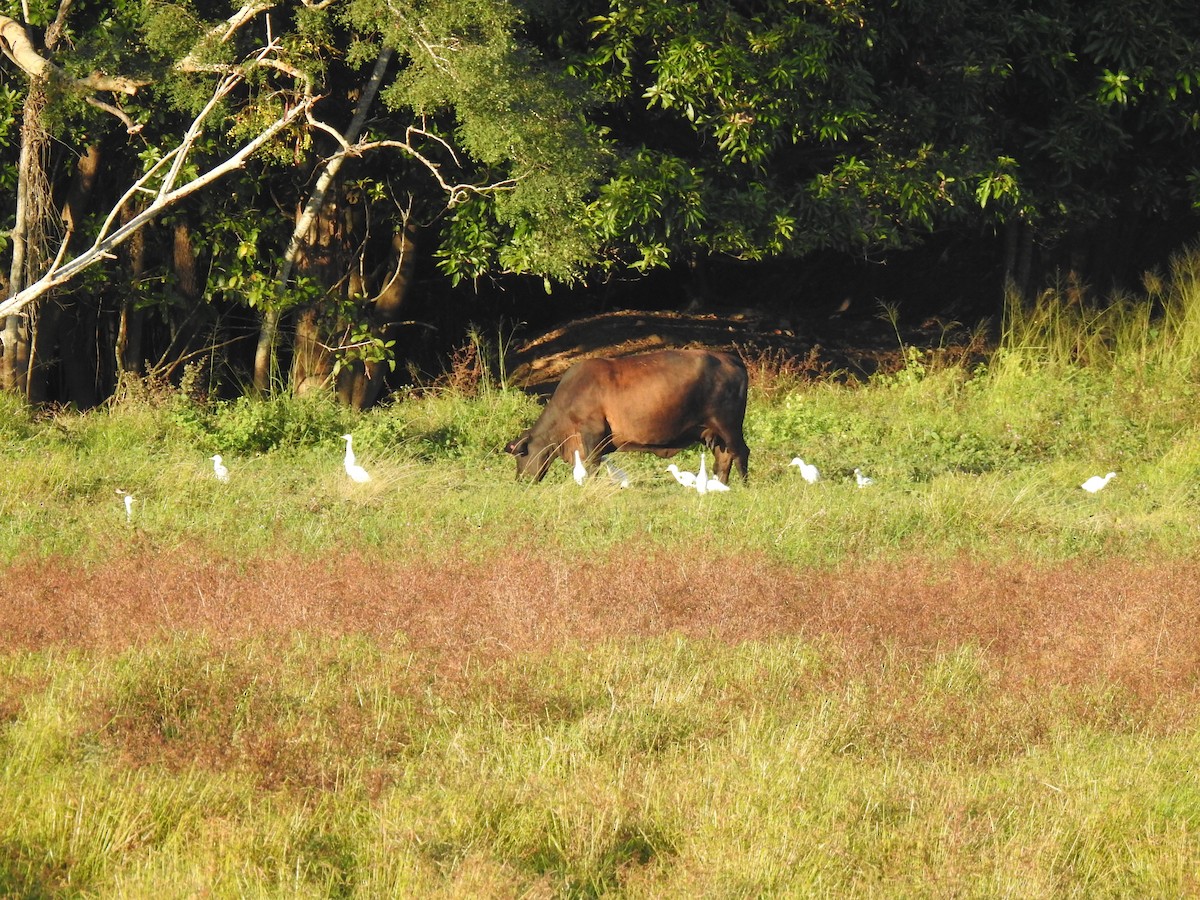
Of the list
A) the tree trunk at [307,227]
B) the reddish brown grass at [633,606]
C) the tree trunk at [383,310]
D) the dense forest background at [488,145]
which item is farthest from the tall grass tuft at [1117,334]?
the reddish brown grass at [633,606]

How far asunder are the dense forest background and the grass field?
101 inches

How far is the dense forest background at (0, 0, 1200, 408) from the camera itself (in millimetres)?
11938

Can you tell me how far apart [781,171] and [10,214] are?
24.0ft

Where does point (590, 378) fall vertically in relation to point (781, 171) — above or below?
below

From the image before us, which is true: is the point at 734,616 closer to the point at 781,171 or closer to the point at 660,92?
the point at 660,92

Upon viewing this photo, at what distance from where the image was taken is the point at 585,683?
5.95 metres

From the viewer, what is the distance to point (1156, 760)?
206 inches

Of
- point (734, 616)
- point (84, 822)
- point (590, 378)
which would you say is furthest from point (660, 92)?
point (84, 822)

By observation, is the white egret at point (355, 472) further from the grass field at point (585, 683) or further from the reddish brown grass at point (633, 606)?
the reddish brown grass at point (633, 606)

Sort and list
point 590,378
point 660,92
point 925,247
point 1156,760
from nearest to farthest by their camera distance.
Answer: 1. point 1156,760
2. point 590,378
3. point 660,92
4. point 925,247

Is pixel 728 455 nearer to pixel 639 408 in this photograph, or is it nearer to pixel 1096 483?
pixel 639 408

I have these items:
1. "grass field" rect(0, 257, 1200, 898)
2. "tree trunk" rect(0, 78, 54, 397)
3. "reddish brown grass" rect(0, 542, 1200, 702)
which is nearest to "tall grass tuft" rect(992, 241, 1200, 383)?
"grass field" rect(0, 257, 1200, 898)

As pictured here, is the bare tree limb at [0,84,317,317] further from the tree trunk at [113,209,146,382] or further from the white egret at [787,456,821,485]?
the white egret at [787,456,821,485]

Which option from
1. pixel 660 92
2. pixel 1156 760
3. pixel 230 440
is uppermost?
pixel 660 92
